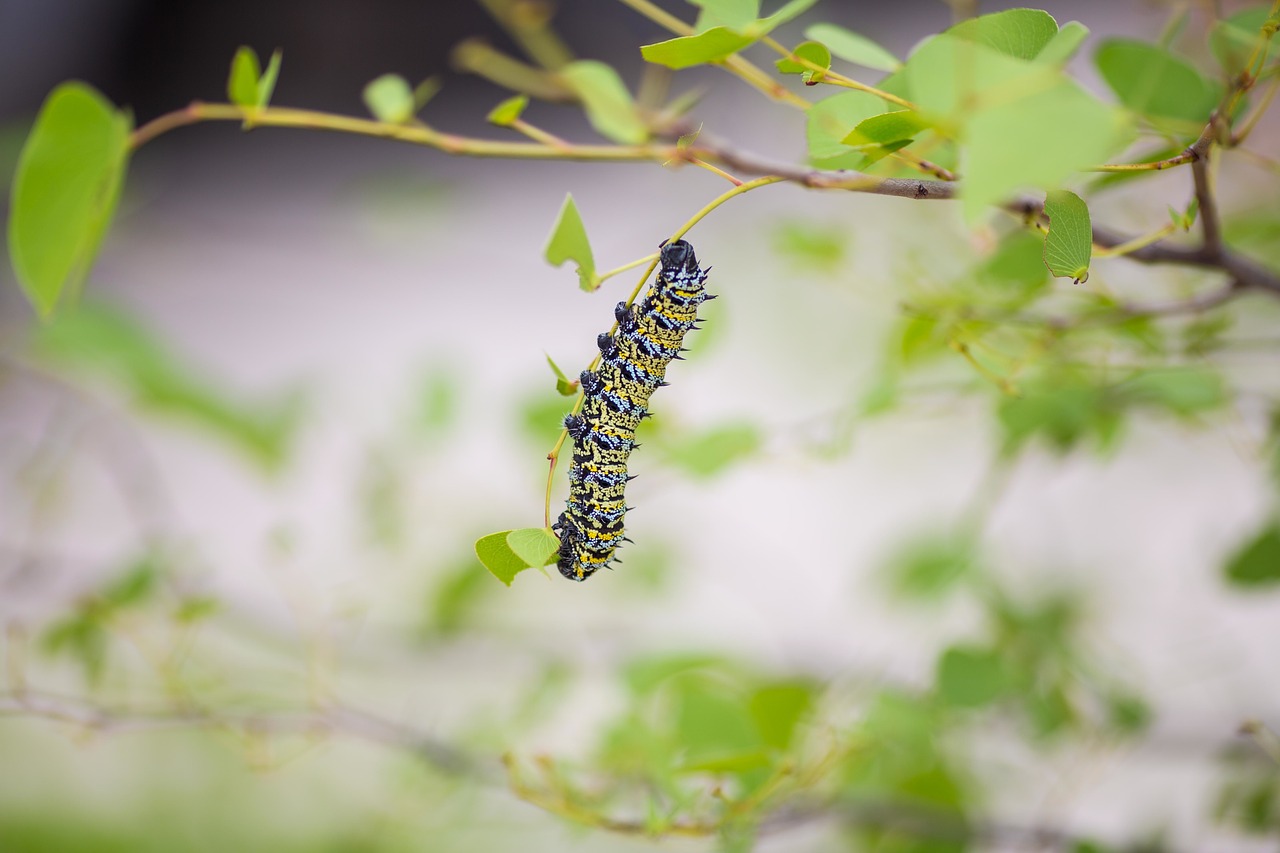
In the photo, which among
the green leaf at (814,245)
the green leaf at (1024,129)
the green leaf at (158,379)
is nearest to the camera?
the green leaf at (1024,129)

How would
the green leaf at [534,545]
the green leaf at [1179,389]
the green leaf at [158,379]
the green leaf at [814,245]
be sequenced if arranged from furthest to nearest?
1. the green leaf at [158,379]
2. the green leaf at [814,245]
3. the green leaf at [1179,389]
4. the green leaf at [534,545]

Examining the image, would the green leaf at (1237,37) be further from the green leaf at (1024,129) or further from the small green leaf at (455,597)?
the small green leaf at (455,597)

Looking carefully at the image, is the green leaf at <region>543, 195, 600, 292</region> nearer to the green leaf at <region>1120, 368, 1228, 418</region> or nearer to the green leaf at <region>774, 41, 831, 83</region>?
the green leaf at <region>774, 41, 831, 83</region>

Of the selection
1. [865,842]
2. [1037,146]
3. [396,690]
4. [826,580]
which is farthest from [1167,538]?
[1037,146]

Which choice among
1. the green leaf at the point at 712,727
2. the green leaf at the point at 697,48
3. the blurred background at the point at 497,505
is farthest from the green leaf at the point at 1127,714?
the green leaf at the point at 697,48

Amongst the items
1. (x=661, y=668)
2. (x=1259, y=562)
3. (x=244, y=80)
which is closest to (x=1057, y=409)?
(x=1259, y=562)

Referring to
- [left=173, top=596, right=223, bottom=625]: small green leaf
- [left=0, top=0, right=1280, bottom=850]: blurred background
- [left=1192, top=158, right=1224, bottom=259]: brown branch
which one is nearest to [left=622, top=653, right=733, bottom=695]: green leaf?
[left=0, top=0, right=1280, bottom=850]: blurred background
